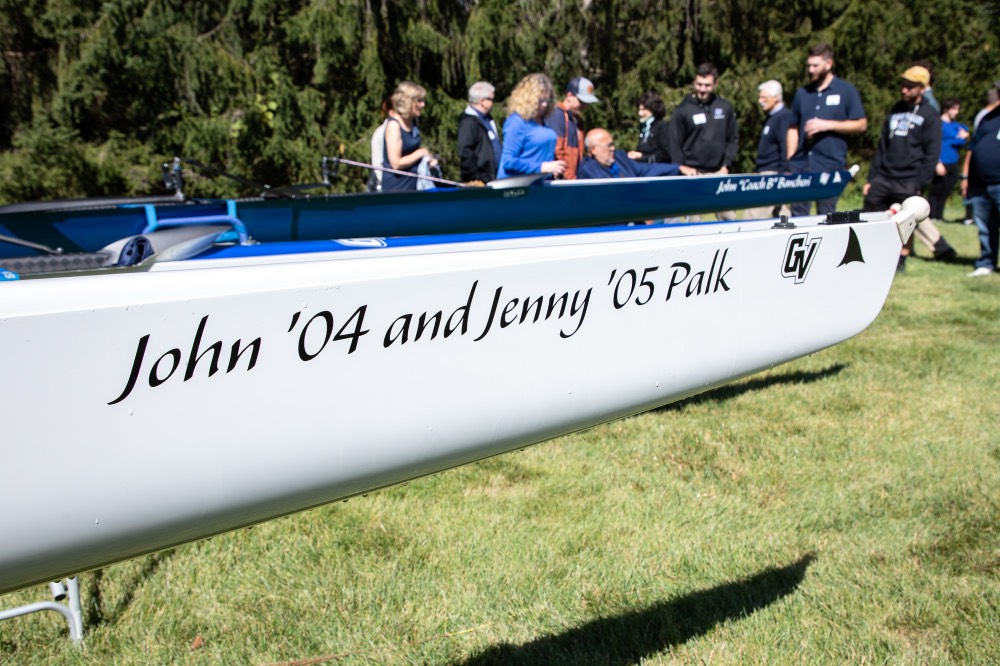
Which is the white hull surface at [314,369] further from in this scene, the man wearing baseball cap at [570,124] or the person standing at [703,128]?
the person standing at [703,128]

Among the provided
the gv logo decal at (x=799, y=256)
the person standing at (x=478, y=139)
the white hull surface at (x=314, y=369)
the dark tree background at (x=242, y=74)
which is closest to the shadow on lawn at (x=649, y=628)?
the white hull surface at (x=314, y=369)

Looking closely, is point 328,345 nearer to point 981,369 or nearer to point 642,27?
point 981,369

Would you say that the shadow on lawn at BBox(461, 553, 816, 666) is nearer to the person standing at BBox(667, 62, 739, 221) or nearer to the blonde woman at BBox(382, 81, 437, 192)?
the blonde woman at BBox(382, 81, 437, 192)

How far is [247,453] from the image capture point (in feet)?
4.50

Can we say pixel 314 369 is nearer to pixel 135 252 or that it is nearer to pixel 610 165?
pixel 135 252

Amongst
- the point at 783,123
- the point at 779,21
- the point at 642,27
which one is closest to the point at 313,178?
the point at 642,27

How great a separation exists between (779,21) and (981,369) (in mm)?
13379

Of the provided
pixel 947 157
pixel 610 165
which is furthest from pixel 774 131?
pixel 947 157

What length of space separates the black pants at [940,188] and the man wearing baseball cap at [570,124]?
22.3 feet

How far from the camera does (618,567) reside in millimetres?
2549

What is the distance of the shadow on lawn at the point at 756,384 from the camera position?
407 cm

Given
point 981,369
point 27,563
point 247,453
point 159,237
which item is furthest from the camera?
point 981,369

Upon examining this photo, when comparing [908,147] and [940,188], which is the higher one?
[908,147]

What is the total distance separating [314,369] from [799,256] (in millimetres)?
1245
